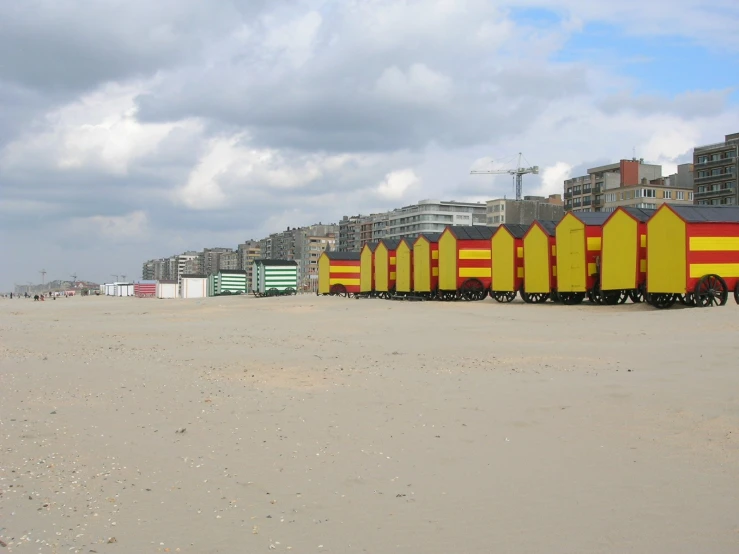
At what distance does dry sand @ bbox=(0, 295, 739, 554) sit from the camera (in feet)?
19.4

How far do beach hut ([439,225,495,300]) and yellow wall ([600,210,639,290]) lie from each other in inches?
520

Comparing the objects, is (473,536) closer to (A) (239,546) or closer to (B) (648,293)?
(A) (239,546)

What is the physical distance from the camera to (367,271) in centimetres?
6275

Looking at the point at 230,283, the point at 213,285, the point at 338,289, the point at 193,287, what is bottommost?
the point at 338,289

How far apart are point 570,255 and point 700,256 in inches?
373

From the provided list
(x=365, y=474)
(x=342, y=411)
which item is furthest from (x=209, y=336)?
(x=365, y=474)

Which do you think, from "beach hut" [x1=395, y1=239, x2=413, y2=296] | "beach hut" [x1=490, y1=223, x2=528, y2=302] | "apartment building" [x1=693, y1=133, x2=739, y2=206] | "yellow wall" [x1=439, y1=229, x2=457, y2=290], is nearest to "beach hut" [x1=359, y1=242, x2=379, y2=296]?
"beach hut" [x1=395, y1=239, x2=413, y2=296]

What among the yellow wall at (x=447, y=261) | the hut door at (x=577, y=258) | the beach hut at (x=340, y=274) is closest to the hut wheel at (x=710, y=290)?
the hut door at (x=577, y=258)

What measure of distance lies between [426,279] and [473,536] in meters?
45.1

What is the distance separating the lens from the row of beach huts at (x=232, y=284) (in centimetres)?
8388

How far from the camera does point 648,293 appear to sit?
29.2 m

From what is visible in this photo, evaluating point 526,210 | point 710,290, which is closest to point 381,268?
point 710,290

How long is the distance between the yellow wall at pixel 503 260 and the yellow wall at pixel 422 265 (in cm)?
751

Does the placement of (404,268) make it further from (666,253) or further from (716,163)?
(716,163)
